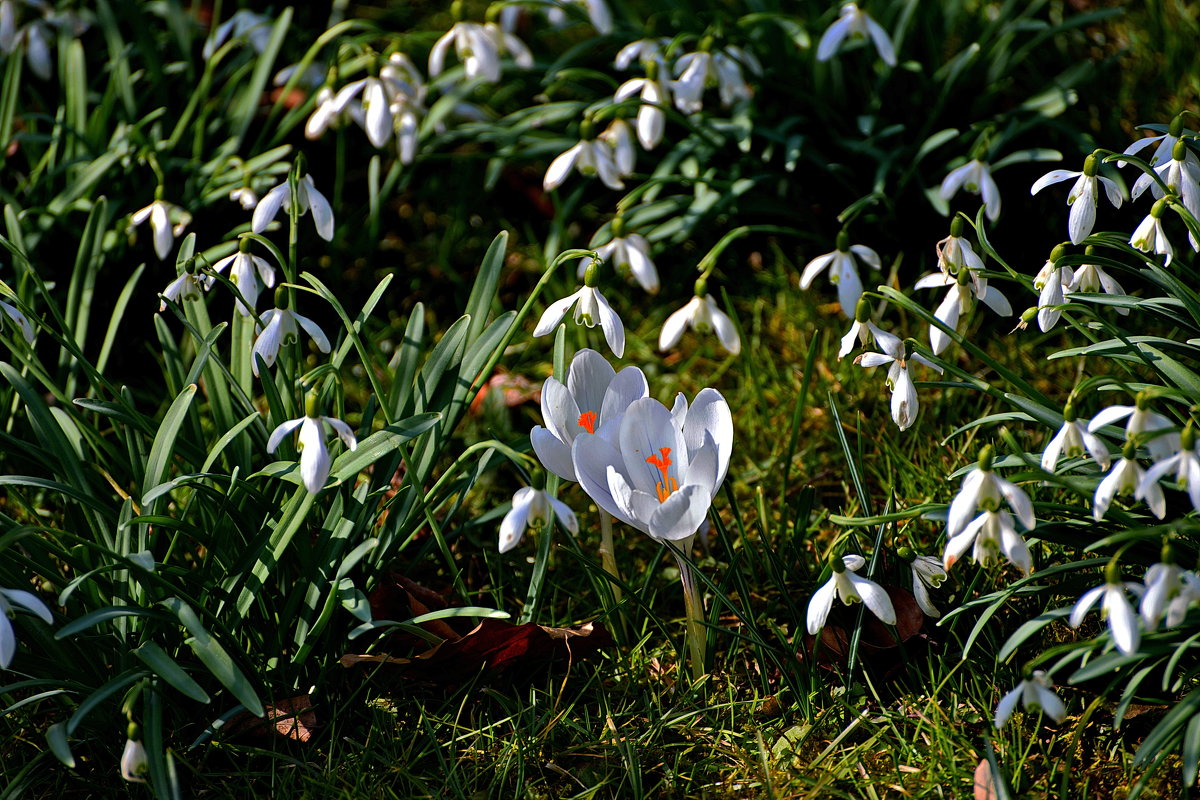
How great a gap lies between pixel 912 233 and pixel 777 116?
55 centimetres

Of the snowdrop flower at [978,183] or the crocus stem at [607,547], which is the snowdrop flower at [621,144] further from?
the crocus stem at [607,547]

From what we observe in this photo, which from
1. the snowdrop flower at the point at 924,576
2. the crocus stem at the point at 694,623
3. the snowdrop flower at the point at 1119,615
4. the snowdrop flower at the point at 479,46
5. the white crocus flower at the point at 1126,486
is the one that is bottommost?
the crocus stem at the point at 694,623

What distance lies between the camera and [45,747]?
1953 mm

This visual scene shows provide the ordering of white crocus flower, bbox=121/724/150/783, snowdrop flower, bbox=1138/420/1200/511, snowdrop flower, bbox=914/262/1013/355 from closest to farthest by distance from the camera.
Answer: snowdrop flower, bbox=1138/420/1200/511
white crocus flower, bbox=121/724/150/783
snowdrop flower, bbox=914/262/1013/355

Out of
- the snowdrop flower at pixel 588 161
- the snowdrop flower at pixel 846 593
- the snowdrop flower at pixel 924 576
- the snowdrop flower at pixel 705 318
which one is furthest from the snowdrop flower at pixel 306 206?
the snowdrop flower at pixel 924 576

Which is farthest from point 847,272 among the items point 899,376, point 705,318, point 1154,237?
point 1154,237

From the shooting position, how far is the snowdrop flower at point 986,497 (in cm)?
157

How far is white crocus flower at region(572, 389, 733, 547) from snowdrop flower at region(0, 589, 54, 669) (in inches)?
32.5

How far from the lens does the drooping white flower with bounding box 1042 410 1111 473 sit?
5.22 ft

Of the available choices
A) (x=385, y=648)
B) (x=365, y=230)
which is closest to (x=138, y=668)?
(x=385, y=648)

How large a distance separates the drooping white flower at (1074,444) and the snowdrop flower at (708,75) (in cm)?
150

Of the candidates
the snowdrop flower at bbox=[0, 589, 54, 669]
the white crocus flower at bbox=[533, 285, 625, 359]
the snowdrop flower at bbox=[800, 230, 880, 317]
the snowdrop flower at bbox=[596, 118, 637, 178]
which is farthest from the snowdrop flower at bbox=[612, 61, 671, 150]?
the snowdrop flower at bbox=[0, 589, 54, 669]

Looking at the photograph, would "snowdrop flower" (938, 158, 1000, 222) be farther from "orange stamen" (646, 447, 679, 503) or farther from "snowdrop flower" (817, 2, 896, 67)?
"orange stamen" (646, 447, 679, 503)

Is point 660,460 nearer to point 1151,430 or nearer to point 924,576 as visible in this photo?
point 924,576
